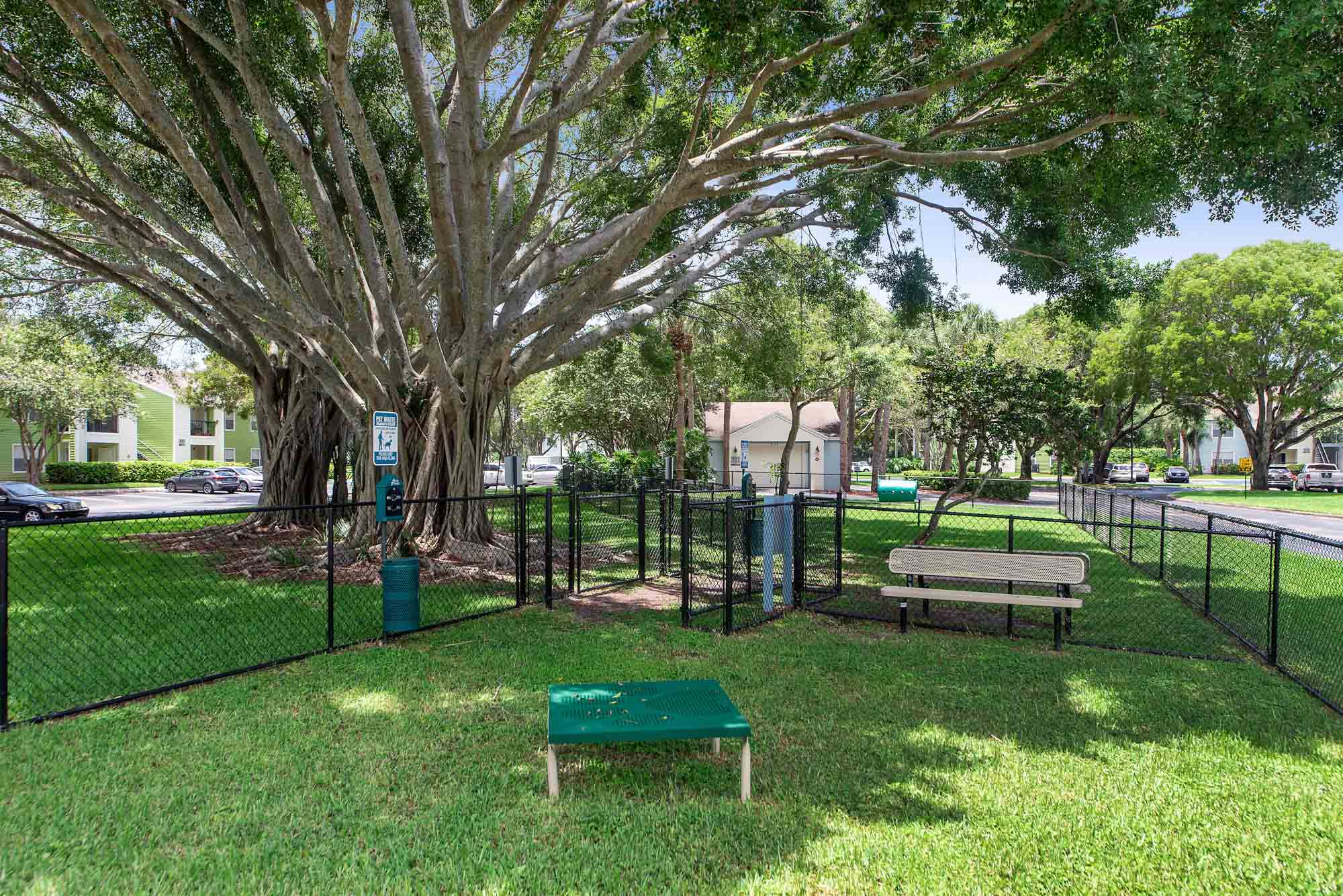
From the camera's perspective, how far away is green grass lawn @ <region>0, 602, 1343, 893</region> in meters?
3.44

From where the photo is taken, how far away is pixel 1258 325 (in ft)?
112

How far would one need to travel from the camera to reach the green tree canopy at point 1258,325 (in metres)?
33.3

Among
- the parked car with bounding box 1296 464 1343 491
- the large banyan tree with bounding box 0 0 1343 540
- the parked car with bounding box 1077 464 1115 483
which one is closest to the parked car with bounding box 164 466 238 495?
the large banyan tree with bounding box 0 0 1343 540

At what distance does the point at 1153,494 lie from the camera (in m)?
32.1

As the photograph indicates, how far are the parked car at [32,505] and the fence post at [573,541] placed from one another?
62.1 ft

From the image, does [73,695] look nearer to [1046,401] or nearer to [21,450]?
[1046,401]

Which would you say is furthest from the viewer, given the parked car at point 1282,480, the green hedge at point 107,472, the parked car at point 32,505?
the parked car at point 1282,480

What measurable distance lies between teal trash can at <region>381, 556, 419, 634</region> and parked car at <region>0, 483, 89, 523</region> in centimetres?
1949

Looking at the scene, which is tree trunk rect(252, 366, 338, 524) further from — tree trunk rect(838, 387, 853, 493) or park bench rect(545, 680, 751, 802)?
tree trunk rect(838, 387, 853, 493)

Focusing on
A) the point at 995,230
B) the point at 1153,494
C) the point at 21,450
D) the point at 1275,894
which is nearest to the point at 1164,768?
the point at 1275,894

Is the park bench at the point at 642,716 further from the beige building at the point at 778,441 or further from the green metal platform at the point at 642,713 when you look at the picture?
the beige building at the point at 778,441

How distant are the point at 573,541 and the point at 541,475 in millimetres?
48419

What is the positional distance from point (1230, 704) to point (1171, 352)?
35.9m

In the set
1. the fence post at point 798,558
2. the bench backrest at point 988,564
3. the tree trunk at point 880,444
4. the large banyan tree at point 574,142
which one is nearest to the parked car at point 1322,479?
the tree trunk at point 880,444
